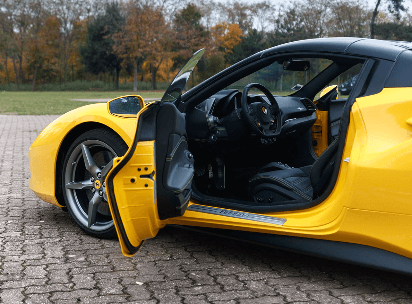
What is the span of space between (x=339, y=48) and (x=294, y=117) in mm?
1171

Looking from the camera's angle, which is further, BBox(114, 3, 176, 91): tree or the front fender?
BBox(114, 3, 176, 91): tree

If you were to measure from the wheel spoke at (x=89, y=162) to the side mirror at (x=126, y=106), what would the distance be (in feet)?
1.15

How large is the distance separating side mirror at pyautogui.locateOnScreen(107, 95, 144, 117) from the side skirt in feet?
3.78

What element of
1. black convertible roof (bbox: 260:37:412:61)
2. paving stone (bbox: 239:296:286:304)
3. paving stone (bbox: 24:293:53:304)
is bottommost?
paving stone (bbox: 24:293:53:304)

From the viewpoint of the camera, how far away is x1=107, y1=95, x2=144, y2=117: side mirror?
334 centimetres

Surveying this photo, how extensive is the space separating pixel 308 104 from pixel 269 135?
0.71 meters

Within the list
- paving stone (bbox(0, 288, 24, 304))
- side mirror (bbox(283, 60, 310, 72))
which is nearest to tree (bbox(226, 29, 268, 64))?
side mirror (bbox(283, 60, 310, 72))

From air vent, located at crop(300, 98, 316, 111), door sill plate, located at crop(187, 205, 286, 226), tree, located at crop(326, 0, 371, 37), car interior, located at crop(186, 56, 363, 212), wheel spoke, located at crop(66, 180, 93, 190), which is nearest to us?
door sill plate, located at crop(187, 205, 286, 226)

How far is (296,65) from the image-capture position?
3.26 metres

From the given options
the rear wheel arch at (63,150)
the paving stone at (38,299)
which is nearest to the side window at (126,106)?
the rear wheel arch at (63,150)

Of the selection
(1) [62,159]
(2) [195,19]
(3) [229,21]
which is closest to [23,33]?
(2) [195,19]

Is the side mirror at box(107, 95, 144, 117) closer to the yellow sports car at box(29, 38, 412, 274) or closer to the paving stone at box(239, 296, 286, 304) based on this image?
the yellow sports car at box(29, 38, 412, 274)

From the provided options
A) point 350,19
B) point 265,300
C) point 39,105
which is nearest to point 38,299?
point 265,300

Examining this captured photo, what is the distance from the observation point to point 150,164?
2.63 metres
